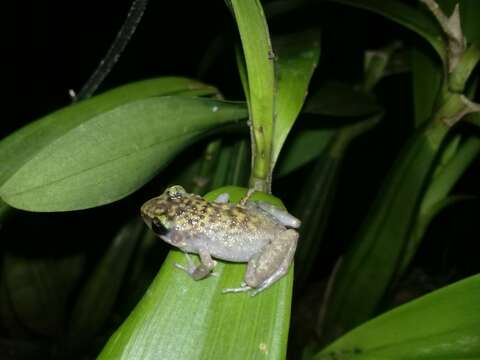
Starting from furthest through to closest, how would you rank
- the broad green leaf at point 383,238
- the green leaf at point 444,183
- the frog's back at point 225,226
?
the green leaf at point 444,183
the broad green leaf at point 383,238
the frog's back at point 225,226

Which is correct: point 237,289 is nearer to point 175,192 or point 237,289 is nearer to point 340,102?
point 175,192

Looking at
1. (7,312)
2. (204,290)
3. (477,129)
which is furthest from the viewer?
(7,312)

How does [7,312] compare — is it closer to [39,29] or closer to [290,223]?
[39,29]

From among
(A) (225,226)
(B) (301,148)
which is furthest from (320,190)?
(A) (225,226)

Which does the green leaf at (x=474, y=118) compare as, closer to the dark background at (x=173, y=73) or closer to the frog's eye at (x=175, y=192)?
the dark background at (x=173, y=73)

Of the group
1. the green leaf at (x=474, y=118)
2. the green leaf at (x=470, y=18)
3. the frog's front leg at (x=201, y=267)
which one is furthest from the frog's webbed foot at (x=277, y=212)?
the green leaf at (x=470, y=18)

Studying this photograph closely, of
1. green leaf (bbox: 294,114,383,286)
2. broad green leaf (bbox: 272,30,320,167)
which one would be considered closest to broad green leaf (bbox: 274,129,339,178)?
green leaf (bbox: 294,114,383,286)

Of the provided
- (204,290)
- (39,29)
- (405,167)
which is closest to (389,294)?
(405,167)
